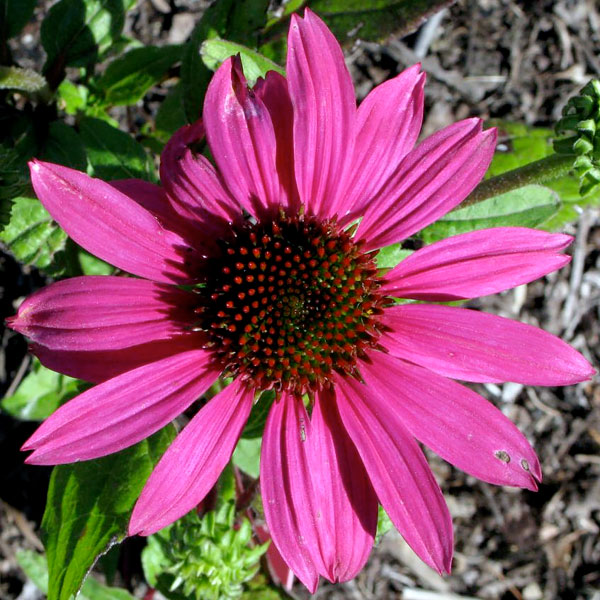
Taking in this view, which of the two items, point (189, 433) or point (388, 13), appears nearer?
point (189, 433)

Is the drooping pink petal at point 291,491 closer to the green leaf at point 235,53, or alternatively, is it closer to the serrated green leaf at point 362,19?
the green leaf at point 235,53

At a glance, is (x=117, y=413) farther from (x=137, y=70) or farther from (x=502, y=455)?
(x=137, y=70)

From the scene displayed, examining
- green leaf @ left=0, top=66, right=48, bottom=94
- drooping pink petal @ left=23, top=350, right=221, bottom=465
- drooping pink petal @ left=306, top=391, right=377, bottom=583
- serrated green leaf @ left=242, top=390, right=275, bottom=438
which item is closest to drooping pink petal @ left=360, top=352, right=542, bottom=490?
drooping pink petal @ left=306, top=391, right=377, bottom=583

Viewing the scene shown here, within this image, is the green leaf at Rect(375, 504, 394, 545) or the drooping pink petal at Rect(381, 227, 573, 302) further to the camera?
the green leaf at Rect(375, 504, 394, 545)

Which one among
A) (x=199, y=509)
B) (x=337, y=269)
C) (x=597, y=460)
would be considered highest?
(x=337, y=269)

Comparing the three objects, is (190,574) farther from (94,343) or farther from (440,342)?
(440,342)

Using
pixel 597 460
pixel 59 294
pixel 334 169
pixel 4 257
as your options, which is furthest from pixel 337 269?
pixel 597 460

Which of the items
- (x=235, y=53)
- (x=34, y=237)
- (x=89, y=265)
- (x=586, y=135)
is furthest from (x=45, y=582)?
(x=586, y=135)

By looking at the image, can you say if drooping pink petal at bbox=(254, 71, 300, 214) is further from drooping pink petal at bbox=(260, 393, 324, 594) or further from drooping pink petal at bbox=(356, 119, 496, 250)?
drooping pink petal at bbox=(260, 393, 324, 594)
